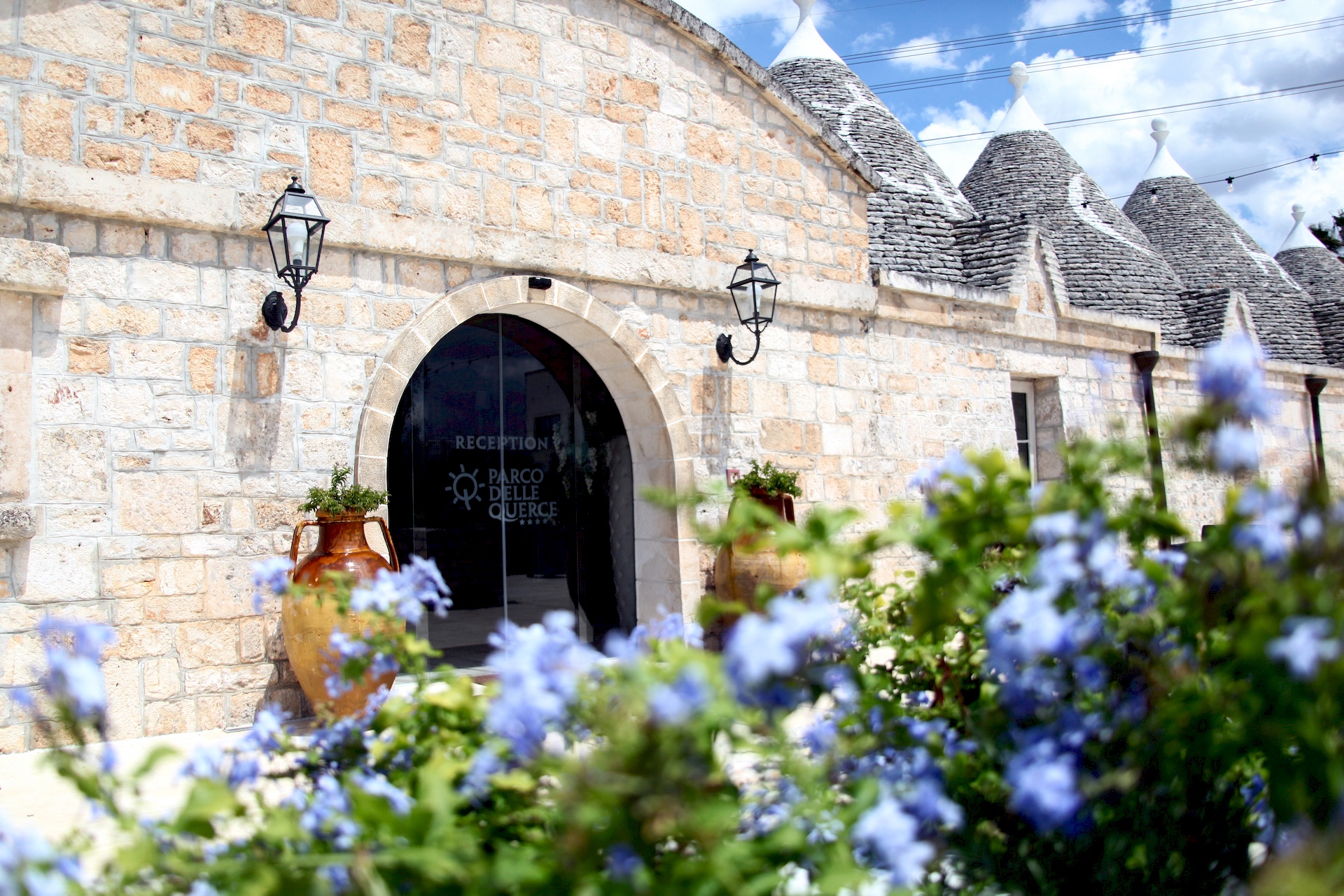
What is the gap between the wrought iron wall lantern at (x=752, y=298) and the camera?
6.17m

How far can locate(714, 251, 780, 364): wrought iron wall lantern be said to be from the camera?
20.2 feet

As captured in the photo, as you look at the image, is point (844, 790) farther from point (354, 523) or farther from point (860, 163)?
point (860, 163)

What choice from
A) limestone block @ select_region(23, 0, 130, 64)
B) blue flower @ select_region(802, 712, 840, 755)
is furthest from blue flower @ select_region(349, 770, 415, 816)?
limestone block @ select_region(23, 0, 130, 64)

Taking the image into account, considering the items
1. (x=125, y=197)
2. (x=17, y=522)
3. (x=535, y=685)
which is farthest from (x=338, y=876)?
(x=125, y=197)

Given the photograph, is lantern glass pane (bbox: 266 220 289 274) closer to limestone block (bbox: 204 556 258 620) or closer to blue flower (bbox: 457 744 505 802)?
limestone block (bbox: 204 556 258 620)

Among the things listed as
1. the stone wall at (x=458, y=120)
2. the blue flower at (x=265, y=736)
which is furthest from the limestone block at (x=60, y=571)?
the blue flower at (x=265, y=736)

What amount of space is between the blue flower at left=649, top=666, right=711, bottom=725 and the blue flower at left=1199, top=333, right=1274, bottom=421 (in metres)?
0.74

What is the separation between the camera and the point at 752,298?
617cm

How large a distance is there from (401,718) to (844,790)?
2.68 feet

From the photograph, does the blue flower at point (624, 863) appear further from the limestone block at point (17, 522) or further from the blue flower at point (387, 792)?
the limestone block at point (17, 522)

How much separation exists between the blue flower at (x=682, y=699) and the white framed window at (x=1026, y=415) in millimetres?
8611

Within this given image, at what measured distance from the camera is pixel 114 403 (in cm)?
436

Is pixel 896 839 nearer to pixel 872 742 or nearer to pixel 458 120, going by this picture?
pixel 872 742

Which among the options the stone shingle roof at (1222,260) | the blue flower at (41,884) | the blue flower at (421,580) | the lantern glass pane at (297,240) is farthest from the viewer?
the stone shingle roof at (1222,260)
